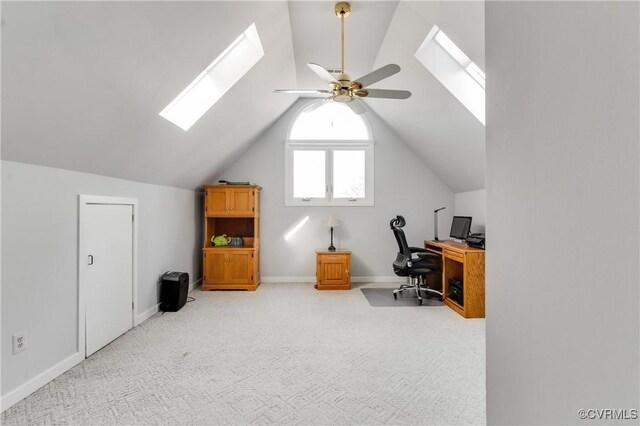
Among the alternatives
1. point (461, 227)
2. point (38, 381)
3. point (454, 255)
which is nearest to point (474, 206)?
point (461, 227)

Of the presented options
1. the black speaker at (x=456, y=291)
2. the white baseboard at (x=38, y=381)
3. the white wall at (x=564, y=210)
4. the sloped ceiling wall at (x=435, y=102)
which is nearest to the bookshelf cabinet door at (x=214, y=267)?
the white baseboard at (x=38, y=381)

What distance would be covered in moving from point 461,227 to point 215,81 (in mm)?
4006

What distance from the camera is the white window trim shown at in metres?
5.71

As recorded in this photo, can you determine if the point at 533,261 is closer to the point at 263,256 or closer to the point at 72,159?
the point at 72,159

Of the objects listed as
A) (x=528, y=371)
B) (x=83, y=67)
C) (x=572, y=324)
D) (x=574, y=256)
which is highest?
(x=83, y=67)

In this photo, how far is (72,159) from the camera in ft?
8.16

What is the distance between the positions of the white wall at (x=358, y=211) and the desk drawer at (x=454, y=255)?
1309mm

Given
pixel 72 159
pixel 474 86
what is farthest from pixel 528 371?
pixel 474 86

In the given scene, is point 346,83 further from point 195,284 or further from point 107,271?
point 195,284

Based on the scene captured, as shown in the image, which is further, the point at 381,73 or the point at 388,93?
the point at 388,93

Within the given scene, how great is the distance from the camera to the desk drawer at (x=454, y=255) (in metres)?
4.03

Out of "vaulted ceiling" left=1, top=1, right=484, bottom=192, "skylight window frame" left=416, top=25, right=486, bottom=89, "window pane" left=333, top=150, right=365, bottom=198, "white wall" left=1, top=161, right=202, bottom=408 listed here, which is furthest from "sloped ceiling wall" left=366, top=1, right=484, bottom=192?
"white wall" left=1, top=161, right=202, bottom=408

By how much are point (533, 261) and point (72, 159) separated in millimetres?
3059

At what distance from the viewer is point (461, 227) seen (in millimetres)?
4887
